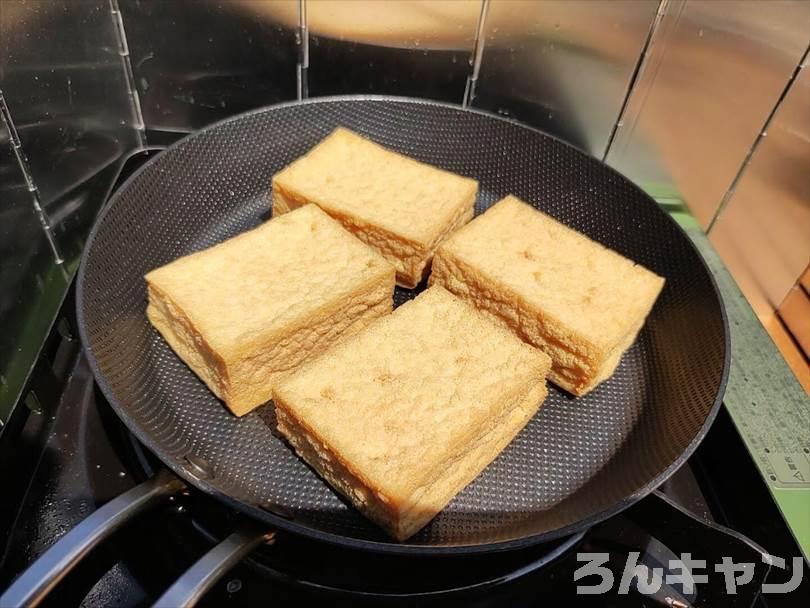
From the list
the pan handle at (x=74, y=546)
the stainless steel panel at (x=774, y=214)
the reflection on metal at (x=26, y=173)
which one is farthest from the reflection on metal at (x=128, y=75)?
the stainless steel panel at (x=774, y=214)

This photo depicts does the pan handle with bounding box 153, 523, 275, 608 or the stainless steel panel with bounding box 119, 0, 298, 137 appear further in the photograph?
the stainless steel panel with bounding box 119, 0, 298, 137

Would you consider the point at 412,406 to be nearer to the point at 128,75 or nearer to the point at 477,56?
the point at 477,56

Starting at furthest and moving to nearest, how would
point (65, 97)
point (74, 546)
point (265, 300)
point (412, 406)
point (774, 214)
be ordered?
point (774, 214) < point (65, 97) < point (265, 300) < point (412, 406) < point (74, 546)

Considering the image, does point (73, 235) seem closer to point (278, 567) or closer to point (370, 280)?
point (370, 280)

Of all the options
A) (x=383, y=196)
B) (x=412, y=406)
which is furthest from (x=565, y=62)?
(x=412, y=406)

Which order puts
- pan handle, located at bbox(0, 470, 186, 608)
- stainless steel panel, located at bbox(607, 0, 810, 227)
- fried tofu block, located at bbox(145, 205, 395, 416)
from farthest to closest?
stainless steel panel, located at bbox(607, 0, 810, 227) < fried tofu block, located at bbox(145, 205, 395, 416) < pan handle, located at bbox(0, 470, 186, 608)

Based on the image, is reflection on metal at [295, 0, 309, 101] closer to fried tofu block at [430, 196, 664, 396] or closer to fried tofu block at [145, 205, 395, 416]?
fried tofu block at [145, 205, 395, 416]

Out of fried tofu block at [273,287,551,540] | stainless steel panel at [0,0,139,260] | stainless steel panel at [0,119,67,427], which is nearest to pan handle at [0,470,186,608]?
fried tofu block at [273,287,551,540]

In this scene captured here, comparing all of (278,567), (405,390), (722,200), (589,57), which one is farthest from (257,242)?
(722,200)
